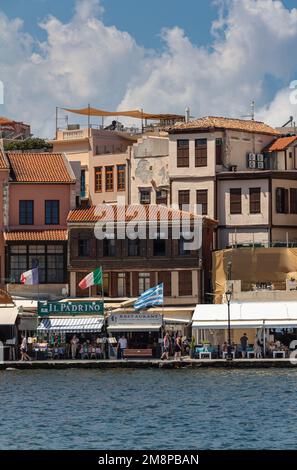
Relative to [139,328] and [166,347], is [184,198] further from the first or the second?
[166,347]

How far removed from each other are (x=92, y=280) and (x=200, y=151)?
44.4 ft

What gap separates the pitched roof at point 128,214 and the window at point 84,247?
1190 millimetres

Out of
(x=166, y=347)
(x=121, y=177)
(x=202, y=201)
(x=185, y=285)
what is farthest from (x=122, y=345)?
(x=121, y=177)

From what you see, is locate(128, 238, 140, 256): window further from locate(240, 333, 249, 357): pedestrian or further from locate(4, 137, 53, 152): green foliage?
locate(4, 137, 53, 152): green foliage

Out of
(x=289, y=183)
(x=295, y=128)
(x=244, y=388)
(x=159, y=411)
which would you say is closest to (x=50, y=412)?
(x=159, y=411)

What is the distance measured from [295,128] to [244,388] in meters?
44.8

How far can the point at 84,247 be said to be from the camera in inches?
3593

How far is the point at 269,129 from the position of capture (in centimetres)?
10050

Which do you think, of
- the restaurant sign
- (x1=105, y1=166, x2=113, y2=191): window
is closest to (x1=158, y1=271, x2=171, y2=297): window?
the restaurant sign

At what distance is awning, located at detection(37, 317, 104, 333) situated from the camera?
84.1 m

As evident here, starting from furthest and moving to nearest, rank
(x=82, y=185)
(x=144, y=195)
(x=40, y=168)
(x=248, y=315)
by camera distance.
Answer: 1. (x=82, y=185)
2. (x=144, y=195)
3. (x=40, y=168)
4. (x=248, y=315)

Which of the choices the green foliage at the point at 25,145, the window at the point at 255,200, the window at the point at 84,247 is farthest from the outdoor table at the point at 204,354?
the green foliage at the point at 25,145

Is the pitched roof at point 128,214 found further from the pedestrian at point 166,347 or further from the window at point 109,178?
the pedestrian at point 166,347
